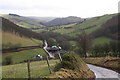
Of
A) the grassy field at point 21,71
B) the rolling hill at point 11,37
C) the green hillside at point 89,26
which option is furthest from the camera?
the green hillside at point 89,26

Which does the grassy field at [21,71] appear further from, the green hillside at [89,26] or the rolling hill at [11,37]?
the green hillside at [89,26]

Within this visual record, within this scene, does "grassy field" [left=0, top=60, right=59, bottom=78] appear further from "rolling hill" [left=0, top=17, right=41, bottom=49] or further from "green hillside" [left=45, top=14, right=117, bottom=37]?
"green hillside" [left=45, top=14, right=117, bottom=37]

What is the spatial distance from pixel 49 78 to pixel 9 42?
4531mm

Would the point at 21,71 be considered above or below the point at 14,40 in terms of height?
below

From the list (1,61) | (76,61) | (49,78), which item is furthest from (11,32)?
(76,61)

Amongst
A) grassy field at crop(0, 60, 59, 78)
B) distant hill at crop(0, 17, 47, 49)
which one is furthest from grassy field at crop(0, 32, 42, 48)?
grassy field at crop(0, 60, 59, 78)

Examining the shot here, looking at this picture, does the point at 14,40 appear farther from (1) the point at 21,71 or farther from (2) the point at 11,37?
(1) the point at 21,71

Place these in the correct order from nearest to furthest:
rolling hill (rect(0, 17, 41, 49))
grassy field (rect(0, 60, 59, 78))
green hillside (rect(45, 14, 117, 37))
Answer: rolling hill (rect(0, 17, 41, 49)) < grassy field (rect(0, 60, 59, 78)) < green hillside (rect(45, 14, 117, 37))

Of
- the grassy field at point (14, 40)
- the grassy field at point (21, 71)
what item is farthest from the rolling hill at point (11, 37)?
the grassy field at point (21, 71)

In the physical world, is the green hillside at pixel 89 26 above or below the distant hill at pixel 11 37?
above

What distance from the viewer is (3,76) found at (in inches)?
421

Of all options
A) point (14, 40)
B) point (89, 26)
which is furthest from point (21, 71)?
point (89, 26)

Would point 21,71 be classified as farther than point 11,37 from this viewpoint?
Yes

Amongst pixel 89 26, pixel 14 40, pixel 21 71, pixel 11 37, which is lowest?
pixel 21 71
